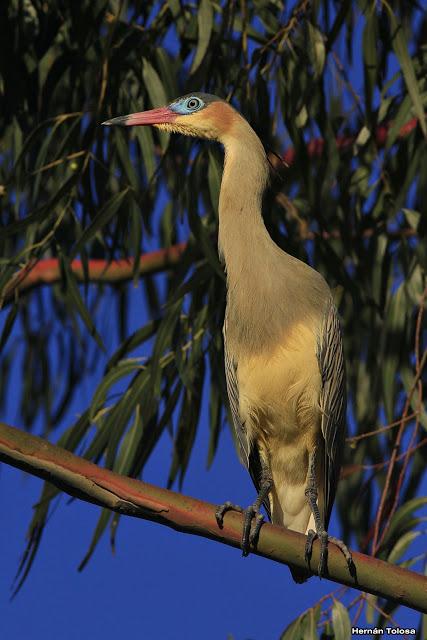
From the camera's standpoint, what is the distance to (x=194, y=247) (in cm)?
307

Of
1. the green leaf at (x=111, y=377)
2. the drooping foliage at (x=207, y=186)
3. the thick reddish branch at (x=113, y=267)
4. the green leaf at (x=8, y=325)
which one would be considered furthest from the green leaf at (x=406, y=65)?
the green leaf at (x=8, y=325)

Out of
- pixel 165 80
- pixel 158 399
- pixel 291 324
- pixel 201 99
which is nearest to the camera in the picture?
pixel 291 324

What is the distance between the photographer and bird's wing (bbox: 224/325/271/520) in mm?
2535

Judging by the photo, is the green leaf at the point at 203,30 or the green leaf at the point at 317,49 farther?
the green leaf at the point at 317,49

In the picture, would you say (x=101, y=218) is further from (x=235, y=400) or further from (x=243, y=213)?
(x=235, y=400)

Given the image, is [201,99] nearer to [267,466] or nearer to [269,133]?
[269,133]

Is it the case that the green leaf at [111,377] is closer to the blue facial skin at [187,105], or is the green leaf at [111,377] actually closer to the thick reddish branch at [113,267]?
the blue facial skin at [187,105]

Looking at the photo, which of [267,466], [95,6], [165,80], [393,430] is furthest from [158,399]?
[95,6]

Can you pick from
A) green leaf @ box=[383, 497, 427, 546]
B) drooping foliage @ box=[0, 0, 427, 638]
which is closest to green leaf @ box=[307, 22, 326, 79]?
drooping foliage @ box=[0, 0, 427, 638]

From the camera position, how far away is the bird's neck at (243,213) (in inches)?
98.6

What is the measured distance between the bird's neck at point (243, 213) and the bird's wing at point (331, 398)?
0.21 m

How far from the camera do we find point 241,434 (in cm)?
257

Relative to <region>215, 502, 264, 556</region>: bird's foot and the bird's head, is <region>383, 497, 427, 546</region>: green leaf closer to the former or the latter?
<region>215, 502, 264, 556</region>: bird's foot

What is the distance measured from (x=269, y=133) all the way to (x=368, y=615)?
1267 mm
